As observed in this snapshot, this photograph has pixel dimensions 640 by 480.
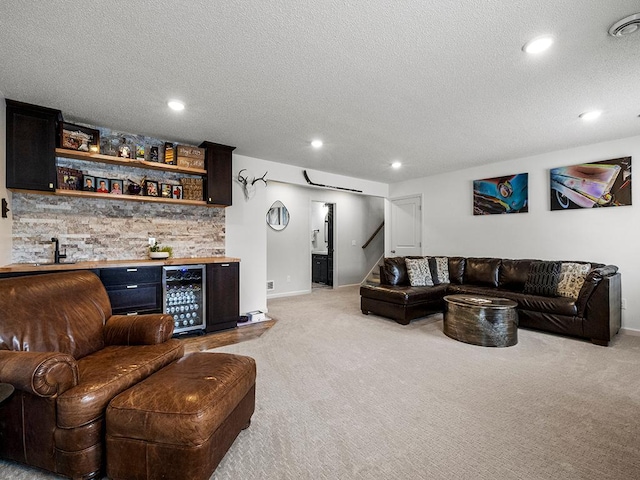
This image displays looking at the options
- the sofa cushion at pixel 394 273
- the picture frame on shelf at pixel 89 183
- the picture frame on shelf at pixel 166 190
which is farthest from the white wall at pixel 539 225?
the picture frame on shelf at pixel 89 183

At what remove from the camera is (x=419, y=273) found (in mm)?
4703

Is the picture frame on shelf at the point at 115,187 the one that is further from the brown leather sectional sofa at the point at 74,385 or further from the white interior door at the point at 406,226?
the white interior door at the point at 406,226

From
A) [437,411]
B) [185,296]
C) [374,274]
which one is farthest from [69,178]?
[374,274]

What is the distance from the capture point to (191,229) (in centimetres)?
418

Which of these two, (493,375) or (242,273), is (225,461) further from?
(242,273)

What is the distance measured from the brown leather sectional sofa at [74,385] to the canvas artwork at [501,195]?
4826mm

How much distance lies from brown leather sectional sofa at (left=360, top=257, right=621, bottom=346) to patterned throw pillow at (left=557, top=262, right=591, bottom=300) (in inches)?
4.5

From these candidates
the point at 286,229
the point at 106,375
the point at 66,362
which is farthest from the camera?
the point at 286,229

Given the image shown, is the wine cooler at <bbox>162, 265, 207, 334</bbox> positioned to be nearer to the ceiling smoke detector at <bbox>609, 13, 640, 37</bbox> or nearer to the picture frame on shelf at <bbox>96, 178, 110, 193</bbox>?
the picture frame on shelf at <bbox>96, 178, 110, 193</bbox>

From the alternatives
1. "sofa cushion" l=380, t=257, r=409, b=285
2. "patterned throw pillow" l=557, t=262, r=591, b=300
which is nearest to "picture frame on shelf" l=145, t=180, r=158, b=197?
"sofa cushion" l=380, t=257, r=409, b=285

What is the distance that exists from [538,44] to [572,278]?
3.11 m

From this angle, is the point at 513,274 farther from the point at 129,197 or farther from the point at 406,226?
the point at 129,197

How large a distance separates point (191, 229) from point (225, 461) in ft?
10.5

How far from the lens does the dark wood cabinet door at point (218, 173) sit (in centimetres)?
397
